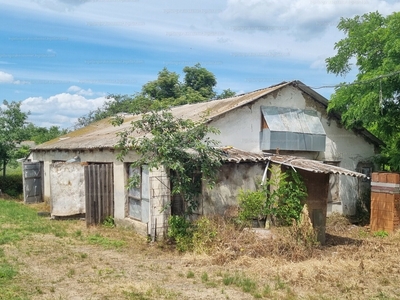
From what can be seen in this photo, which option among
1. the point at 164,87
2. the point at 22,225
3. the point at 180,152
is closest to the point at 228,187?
the point at 180,152

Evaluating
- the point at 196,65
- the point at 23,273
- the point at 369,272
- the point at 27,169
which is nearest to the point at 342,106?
the point at 369,272

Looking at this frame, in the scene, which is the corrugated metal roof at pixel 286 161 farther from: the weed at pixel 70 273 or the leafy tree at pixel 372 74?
the weed at pixel 70 273

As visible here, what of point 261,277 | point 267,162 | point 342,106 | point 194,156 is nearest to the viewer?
point 261,277

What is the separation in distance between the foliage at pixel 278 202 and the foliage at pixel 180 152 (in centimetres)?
111

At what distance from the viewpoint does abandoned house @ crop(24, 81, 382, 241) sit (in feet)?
35.5

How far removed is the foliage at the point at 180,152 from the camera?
9602 millimetres

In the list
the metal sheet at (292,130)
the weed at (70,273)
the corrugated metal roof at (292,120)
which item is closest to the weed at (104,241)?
the weed at (70,273)

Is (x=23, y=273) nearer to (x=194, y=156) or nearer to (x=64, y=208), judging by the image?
(x=194, y=156)

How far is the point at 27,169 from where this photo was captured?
62.6 feet

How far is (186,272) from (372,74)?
766 cm

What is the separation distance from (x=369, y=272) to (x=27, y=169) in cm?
1552

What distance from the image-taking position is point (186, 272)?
802 cm

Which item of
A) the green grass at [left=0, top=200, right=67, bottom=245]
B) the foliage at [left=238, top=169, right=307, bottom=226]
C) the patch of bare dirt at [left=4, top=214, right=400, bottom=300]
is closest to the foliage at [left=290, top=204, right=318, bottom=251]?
the patch of bare dirt at [left=4, top=214, right=400, bottom=300]

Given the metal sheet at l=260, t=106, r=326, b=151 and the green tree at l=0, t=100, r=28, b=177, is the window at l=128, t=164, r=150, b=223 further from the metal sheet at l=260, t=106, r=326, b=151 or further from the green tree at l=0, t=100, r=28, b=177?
the green tree at l=0, t=100, r=28, b=177
